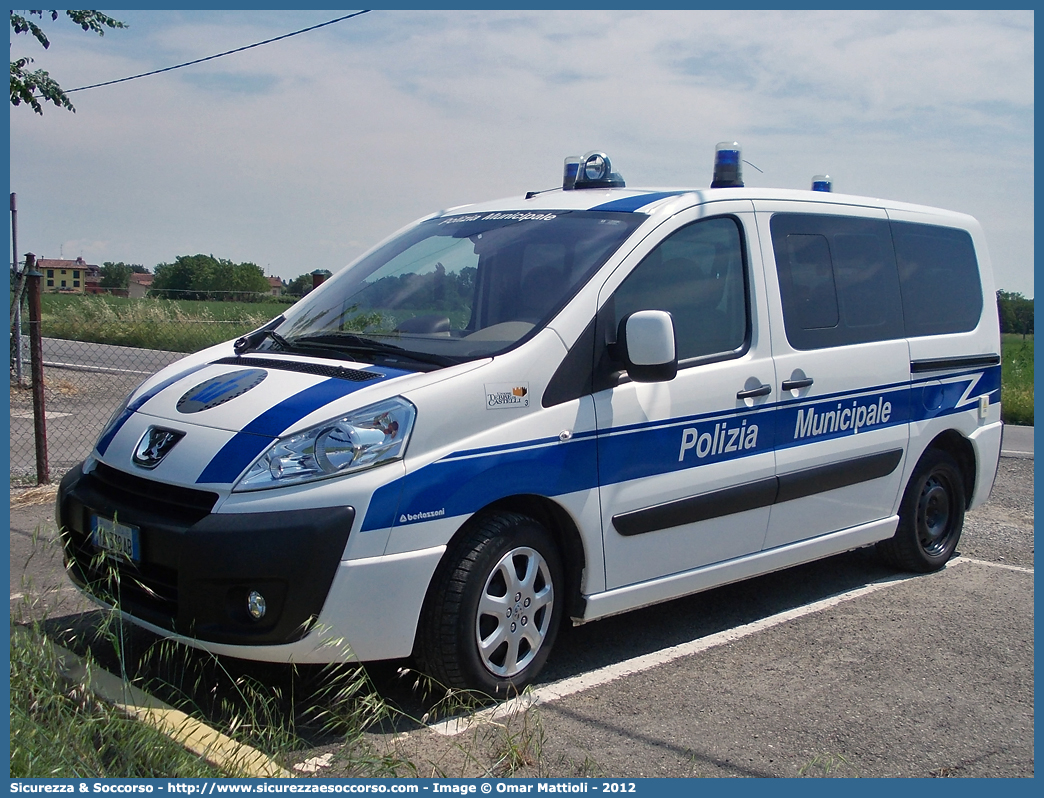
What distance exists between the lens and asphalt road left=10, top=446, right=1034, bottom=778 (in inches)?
Result: 137

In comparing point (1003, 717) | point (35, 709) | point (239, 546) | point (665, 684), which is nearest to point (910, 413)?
point (1003, 717)

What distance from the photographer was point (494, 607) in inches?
147

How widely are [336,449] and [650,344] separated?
126 centimetres

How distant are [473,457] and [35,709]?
1.64 metres

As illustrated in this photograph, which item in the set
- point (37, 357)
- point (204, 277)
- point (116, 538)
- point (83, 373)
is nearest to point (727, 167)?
point (116, 538)

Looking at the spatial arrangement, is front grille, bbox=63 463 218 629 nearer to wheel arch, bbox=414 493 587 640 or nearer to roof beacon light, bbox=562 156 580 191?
wheel arch, bbox=414 493 587 640

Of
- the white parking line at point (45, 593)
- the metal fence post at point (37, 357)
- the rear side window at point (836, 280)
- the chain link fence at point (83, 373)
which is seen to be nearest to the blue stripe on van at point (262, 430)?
the white parking line at point (45, 593)

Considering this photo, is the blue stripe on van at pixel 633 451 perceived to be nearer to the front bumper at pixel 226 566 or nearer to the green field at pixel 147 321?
the front bumper at pixel 226 566

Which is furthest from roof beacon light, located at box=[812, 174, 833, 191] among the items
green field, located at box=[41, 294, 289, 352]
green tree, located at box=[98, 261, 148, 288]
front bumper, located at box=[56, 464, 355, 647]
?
green tree, located at box=[98, 261, 148, 288]

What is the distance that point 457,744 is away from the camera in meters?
3.29

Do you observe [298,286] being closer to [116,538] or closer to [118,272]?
[116,538]

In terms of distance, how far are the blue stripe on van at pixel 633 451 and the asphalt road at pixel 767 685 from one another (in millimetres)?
788

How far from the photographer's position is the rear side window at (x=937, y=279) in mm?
5566

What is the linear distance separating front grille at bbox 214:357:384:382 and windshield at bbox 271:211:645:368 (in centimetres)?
16
